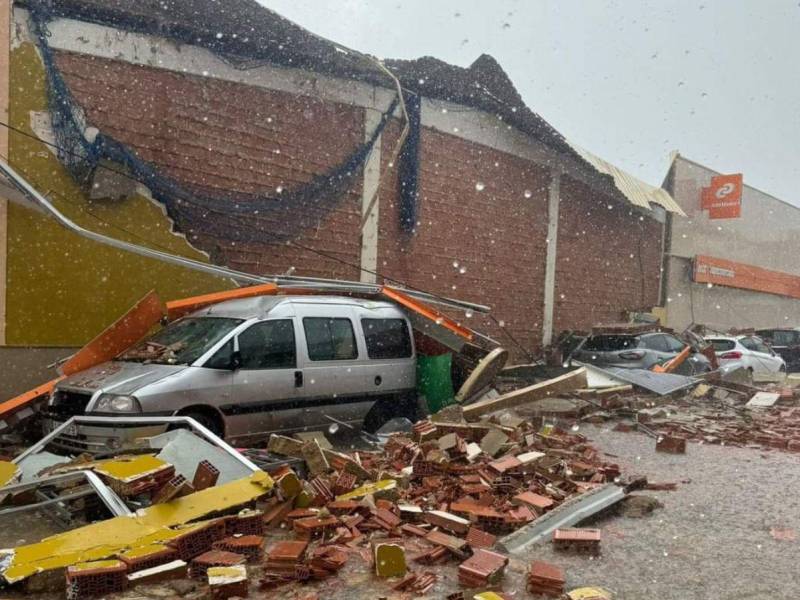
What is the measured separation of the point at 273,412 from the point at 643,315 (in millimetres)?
16099

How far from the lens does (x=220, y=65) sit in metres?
11.1

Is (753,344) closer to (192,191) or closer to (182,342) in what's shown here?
(192,191)

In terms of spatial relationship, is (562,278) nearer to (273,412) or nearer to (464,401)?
(464,401)

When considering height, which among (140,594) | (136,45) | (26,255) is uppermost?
(136,45)

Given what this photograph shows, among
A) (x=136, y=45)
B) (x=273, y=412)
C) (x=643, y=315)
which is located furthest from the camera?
(x=643, y=315)

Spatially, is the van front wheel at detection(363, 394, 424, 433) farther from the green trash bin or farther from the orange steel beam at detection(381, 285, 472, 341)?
the orange steel beam at detection(381, 285, 472, 341)

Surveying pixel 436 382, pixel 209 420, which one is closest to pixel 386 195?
pixel 436 382

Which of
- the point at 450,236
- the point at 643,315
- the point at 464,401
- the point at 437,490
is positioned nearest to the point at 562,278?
the point at 643,315

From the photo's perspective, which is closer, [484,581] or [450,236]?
[484,581]

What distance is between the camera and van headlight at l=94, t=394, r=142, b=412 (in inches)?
258

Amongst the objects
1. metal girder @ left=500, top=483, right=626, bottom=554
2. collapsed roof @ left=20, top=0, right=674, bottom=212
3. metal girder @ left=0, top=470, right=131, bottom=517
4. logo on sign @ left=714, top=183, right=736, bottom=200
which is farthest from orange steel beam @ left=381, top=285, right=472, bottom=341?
logo on sign @ left=714, top=183, right=736, bottom=200

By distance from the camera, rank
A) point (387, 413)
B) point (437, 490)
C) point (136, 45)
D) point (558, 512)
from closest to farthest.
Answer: point (558, 512), point (437, 490), point (387, 413), point (136, 45)

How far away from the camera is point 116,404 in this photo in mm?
6574

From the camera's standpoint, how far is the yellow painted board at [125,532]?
386 cm
